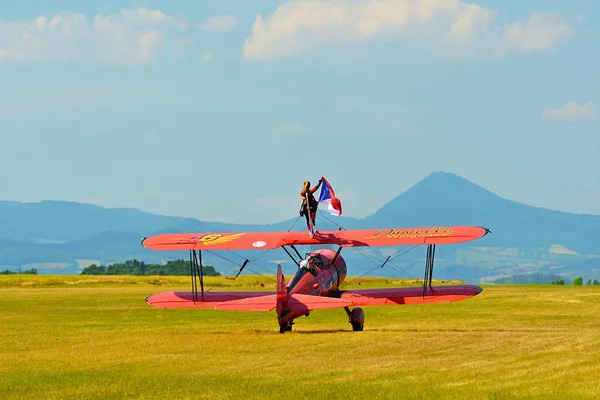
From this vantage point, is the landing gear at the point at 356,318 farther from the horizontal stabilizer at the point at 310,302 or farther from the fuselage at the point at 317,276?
the horizontal stabilizer at the point at 310,302

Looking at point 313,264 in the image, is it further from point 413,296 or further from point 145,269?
point 145,269

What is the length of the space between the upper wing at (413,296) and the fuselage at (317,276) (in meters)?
0.64

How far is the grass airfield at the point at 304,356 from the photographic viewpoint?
15.0m

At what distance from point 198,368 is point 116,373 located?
132cm

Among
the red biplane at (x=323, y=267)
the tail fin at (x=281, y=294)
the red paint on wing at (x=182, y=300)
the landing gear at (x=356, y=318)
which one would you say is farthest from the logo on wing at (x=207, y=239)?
the landing gear at (x=356, y=318)

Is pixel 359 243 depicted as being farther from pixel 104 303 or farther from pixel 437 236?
pixel 104 303

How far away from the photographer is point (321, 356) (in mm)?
18656

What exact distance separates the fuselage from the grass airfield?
93 cm

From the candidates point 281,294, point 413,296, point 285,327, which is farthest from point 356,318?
point 281,294

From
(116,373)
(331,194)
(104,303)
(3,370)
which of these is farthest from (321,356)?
(104,303)

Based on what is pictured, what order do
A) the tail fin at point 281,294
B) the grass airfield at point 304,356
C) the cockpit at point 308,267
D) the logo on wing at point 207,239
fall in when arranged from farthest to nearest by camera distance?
the logo on wing at point 207,239 < the cockpit at point 308,267 < the tail fin at point 281,294 < the grass airfield at point 304,356

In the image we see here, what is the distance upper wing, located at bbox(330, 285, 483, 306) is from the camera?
83.3 feet

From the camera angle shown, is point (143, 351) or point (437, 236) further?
point (437, 236)

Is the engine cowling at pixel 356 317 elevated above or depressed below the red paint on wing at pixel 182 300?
below
